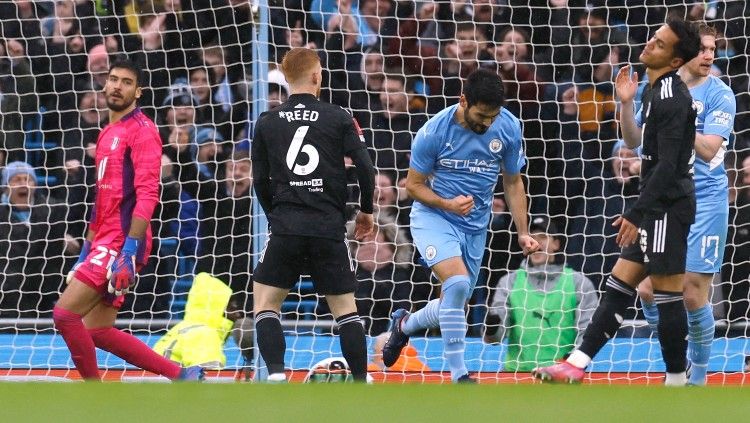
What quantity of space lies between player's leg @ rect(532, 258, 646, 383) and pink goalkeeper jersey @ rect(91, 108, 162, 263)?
2393 mm

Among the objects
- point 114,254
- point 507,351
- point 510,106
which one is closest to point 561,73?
point 510,106

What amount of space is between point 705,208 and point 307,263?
2240mm

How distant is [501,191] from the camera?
10.4m

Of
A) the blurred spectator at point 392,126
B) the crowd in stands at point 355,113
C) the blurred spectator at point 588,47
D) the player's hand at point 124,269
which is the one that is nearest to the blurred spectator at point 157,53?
the crowd in stands at point 355,113

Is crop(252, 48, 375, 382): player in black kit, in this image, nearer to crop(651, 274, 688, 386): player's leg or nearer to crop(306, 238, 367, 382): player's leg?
crop(306, 238, 367, 382): player's leg

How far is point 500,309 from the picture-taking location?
9.49 meters

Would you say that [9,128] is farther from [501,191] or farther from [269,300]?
[269,300]

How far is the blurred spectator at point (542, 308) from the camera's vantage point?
938 cm

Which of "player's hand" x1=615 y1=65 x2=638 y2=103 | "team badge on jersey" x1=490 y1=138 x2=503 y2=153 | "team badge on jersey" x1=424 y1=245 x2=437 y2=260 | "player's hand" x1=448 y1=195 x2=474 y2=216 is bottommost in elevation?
"team badge on jersey" x1=424 y1=245 x2=437 y2=260

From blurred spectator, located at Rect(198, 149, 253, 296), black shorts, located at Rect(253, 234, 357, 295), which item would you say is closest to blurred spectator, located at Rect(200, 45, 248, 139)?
blurred spectator, located at Rect(198, 149, 253, 296)

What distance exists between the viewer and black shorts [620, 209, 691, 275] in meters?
6.28

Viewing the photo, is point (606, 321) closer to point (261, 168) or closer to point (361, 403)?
point (261, 168)

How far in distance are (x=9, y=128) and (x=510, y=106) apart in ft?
12.4

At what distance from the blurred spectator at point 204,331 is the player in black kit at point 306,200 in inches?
85.9
